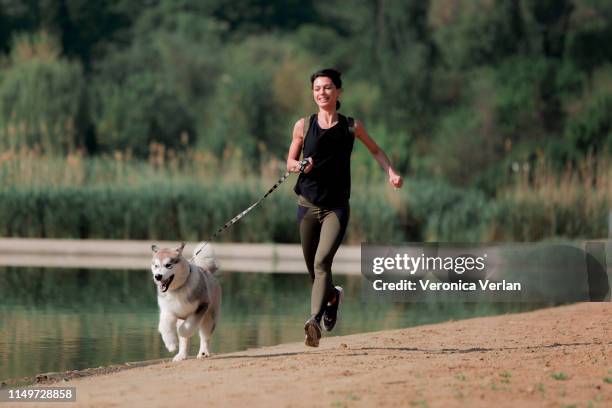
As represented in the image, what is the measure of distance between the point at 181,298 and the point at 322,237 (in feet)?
3.76

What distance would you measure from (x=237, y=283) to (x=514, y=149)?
104ft

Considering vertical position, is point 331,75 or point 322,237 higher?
point 331,75

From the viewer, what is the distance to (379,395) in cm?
836

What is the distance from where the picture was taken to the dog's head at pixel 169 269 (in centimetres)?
1028

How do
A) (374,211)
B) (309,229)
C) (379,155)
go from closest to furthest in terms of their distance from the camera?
1. (309,229)
2. (379,155)
3. (374,211)

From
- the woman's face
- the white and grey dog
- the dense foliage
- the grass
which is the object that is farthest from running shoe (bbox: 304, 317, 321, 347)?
the dense foliage

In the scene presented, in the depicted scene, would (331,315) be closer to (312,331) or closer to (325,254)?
(312,331)

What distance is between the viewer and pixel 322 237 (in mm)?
10523

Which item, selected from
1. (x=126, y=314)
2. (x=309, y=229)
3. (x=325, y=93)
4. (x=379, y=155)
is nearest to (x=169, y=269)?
(x=309, y=229)

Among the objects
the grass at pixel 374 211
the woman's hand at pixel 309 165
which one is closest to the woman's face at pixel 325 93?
the woman's hand at pixel 309 165

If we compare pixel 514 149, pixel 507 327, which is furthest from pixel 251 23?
pixel 507 327

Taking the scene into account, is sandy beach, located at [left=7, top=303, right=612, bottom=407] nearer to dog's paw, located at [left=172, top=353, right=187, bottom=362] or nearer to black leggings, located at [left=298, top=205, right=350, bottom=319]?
dog's paw, located at [left=172, top=353, right=187, bottom=362]

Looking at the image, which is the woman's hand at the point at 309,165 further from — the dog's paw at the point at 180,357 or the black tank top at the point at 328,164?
the dog's paw at the point at 180,357

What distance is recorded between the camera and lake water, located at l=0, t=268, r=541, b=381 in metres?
12.0
